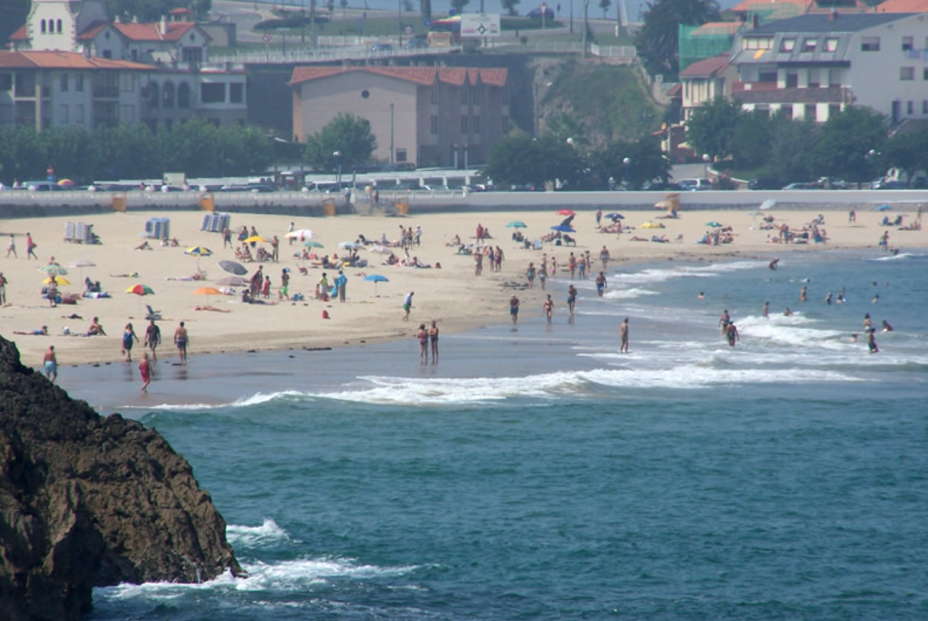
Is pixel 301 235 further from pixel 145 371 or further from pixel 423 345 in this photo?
pixel 145 371

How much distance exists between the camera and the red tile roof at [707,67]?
372 ft

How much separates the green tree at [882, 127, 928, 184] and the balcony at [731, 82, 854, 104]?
10.3 meters

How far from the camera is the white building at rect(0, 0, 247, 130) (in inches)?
3802

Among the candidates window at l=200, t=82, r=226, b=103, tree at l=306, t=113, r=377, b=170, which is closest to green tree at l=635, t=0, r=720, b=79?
tree at l=306, t=113, r=377, b=170

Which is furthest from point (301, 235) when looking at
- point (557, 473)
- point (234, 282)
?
point (557, 473)

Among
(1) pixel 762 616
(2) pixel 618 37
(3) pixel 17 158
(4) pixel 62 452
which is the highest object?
(2) pixel 618 37

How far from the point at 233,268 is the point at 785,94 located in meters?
64.2

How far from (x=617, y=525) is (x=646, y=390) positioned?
1111 centimetres

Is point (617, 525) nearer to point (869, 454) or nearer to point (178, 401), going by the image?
point (869, 454)

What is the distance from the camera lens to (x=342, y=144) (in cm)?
10025

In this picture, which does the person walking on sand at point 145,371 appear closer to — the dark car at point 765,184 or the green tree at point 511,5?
the dark car at point 765,184

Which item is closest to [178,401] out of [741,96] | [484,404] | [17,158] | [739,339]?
[484,404]

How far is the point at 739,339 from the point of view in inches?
1686

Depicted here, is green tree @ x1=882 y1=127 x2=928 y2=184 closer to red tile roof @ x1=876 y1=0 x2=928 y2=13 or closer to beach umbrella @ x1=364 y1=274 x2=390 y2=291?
red tile roof @ x1=876 y1=0 x2=928 y2=13
